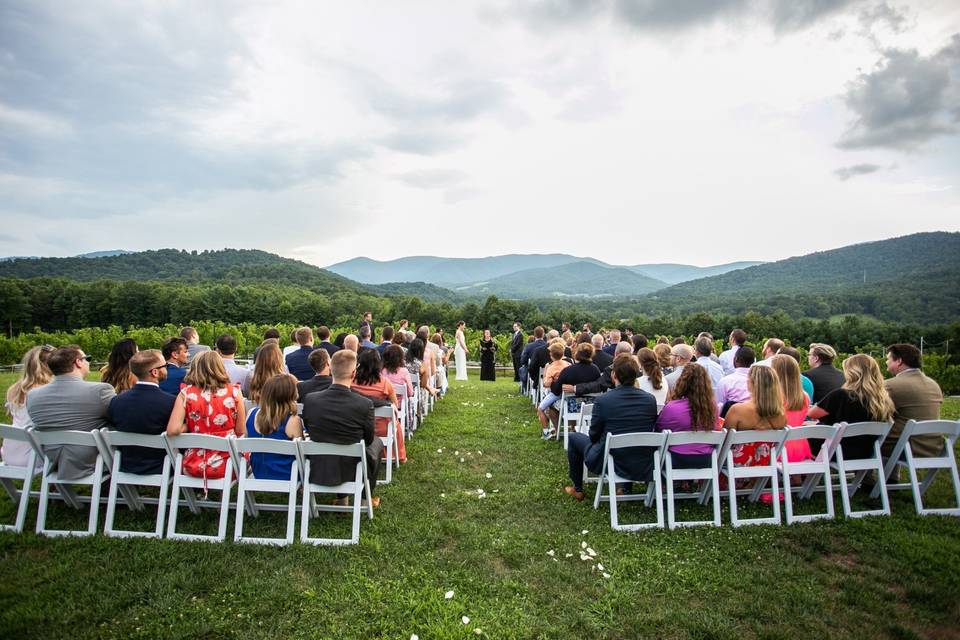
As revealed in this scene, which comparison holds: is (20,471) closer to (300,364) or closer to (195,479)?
(195,479)

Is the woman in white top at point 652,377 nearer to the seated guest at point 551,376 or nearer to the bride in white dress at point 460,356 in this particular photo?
the seated guest at point 551,376

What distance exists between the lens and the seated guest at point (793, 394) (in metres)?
4.48

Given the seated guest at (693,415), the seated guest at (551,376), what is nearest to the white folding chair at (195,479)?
the seated guest at (693,415)

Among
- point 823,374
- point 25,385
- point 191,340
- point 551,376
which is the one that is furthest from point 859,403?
point 191,340

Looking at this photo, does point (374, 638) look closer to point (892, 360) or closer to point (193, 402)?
point (193, 402)

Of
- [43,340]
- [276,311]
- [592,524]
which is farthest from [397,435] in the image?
[276,311]

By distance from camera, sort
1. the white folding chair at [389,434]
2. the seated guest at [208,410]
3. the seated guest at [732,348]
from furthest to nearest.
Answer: the seated guest at [732,348] < the white folding chair at [389,434] < the seated guest at [208,410]

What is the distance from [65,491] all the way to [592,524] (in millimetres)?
4589

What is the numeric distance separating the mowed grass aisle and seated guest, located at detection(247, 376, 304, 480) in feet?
1.55

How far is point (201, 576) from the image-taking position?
129 inches

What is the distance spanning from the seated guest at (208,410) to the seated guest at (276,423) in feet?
0.72

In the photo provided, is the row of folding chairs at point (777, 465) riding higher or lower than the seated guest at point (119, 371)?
lower

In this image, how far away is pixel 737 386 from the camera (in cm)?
508

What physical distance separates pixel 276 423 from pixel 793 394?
4874 millimetres
